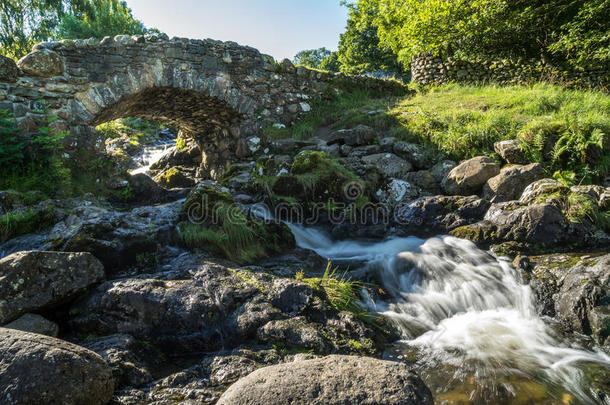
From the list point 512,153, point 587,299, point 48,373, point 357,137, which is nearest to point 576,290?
point 587,299

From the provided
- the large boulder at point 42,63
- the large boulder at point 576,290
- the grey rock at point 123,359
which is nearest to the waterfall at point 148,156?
the large boulder at point 42,63

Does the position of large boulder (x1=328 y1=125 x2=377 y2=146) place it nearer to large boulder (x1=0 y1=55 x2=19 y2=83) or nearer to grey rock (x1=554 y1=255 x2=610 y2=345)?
grey rock (x1=554 y1=255 x2=610 y2=345)

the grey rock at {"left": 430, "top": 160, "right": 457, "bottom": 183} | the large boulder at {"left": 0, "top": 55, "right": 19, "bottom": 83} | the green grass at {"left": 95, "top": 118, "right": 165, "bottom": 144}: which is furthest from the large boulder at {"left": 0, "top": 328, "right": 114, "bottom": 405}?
the green grass at {"left": 95, "top": 118, "right": 165, "bottom": 144}

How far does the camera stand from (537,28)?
1048cm

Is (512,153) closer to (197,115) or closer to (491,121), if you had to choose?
(491,121)

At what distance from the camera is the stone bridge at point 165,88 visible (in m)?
6.57

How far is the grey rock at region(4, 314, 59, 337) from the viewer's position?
253 cm

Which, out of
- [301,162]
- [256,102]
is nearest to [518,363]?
[301,162]

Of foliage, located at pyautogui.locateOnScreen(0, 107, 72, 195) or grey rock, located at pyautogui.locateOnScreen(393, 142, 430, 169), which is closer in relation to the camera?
foliage, located at pyautogui.locateOnScreen(0, 107, 72, 195)

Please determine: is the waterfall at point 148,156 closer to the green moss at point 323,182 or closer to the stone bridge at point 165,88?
the stone bridge at point 165,88

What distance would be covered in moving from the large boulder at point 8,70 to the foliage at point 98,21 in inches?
715

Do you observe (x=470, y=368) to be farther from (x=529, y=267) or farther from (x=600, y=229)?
(x=600, y=229)

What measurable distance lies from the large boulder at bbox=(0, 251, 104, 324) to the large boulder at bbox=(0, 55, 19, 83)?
5.33 meters

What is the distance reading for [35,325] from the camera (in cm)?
259
